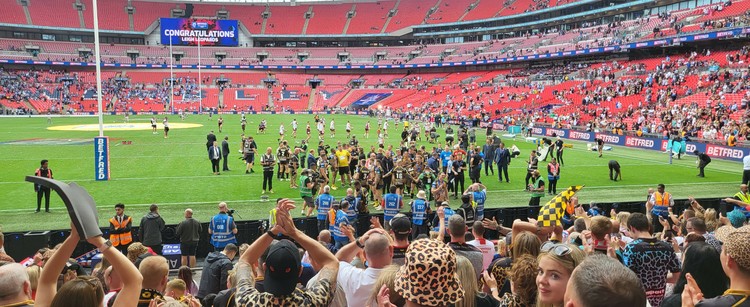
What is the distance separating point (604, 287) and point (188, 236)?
9.90 m

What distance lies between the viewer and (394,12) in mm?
98375

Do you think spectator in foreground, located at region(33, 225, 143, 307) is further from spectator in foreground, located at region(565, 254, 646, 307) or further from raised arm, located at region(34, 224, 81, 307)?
spectator in foreground, located at region(565, 254, 646, 307)

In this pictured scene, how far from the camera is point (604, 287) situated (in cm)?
220

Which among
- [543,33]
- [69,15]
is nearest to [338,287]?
[543,33]

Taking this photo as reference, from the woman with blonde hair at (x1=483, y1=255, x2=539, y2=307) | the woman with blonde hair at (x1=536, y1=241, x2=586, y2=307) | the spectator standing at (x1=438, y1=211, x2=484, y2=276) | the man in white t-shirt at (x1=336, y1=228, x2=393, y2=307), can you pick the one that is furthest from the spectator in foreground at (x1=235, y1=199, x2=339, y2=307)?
the spectator standing at (x1=438, y1=211, x2=484, y2=276)

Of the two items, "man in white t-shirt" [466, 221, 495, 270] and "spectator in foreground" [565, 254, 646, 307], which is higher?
"spectator in foreground" [565, 254, 646, 307]

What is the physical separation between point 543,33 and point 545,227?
73.6 meters

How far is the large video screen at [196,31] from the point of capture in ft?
293

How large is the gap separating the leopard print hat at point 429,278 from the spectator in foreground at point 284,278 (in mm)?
664

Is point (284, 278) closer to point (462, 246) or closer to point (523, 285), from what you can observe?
point (523, 285)

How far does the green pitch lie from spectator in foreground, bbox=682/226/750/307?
13366 millimetres

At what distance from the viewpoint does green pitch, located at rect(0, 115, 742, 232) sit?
1664 cm

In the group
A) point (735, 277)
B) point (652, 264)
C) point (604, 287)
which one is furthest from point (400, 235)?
point (604, 287)

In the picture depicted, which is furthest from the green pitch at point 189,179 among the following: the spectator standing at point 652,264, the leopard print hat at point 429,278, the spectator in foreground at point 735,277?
the spectator in foreground at point 735,277
